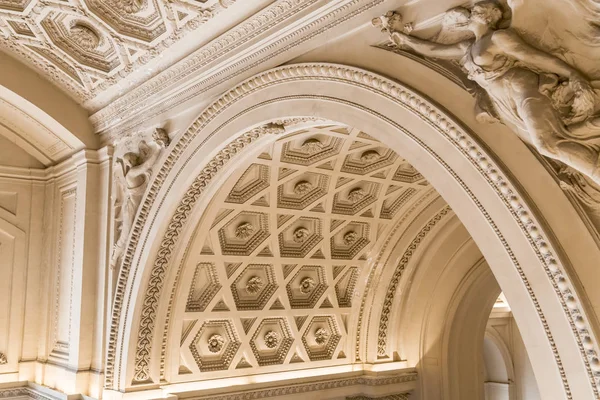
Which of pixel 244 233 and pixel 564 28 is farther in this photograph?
pixel 244 233

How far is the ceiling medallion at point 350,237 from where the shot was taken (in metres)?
7.26

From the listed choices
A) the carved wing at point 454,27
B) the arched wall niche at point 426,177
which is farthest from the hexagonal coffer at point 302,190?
the carved wing at point 454,27

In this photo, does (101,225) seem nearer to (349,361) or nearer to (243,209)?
(243,209)

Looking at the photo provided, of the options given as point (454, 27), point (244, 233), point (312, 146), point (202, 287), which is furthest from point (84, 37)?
point (454, 27)

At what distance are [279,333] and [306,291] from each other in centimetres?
64

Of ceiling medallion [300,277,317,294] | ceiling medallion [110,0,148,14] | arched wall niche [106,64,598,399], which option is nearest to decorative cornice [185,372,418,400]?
ceiling medallion [300,277,317,294]

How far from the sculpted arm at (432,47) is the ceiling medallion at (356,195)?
3191 millimetres

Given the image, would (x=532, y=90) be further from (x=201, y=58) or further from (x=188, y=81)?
(x=188, y=81)

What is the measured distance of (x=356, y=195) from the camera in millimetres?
6652

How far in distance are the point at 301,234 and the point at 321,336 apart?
1.63m

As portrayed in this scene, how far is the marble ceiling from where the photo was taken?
16.0ft

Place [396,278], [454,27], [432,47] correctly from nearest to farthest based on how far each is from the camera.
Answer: [454,27] < [432,47] < [396,278]

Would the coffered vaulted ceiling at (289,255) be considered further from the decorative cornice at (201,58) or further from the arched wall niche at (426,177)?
the decorative cornice at (201,58)

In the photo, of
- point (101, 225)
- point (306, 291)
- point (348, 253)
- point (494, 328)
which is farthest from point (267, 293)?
point (494, 328)
